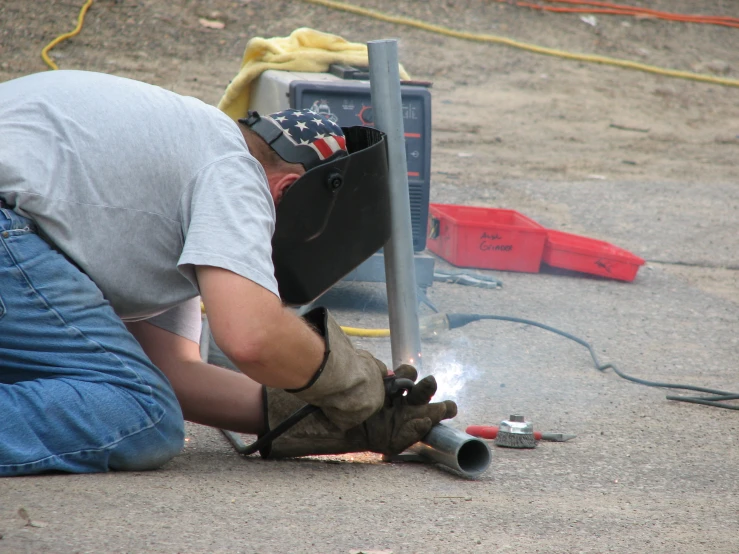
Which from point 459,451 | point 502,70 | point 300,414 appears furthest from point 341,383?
point 502,70

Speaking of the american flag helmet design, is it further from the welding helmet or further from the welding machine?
the welding machine

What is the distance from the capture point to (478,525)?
5.97ft

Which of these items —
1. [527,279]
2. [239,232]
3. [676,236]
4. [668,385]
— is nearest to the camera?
[239,232]

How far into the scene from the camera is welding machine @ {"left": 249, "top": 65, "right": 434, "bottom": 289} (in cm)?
379

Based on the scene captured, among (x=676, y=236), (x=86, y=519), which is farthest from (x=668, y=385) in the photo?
(x=676, y=236)

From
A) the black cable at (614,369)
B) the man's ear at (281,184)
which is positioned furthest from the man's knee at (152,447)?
the black cable at (614,369)

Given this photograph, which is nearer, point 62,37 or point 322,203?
point 322,203

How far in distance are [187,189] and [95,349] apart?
0.40 meters

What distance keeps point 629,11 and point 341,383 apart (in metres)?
9.76

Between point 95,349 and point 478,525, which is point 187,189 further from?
point 478,525

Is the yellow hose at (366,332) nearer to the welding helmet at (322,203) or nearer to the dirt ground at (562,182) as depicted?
the dirt ground at (562,182)

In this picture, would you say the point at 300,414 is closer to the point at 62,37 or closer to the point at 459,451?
the point at 459,451

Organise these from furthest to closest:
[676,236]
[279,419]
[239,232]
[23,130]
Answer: [676,236]
[279,419]
[23,130]
[239,232]

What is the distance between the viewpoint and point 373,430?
223cm
